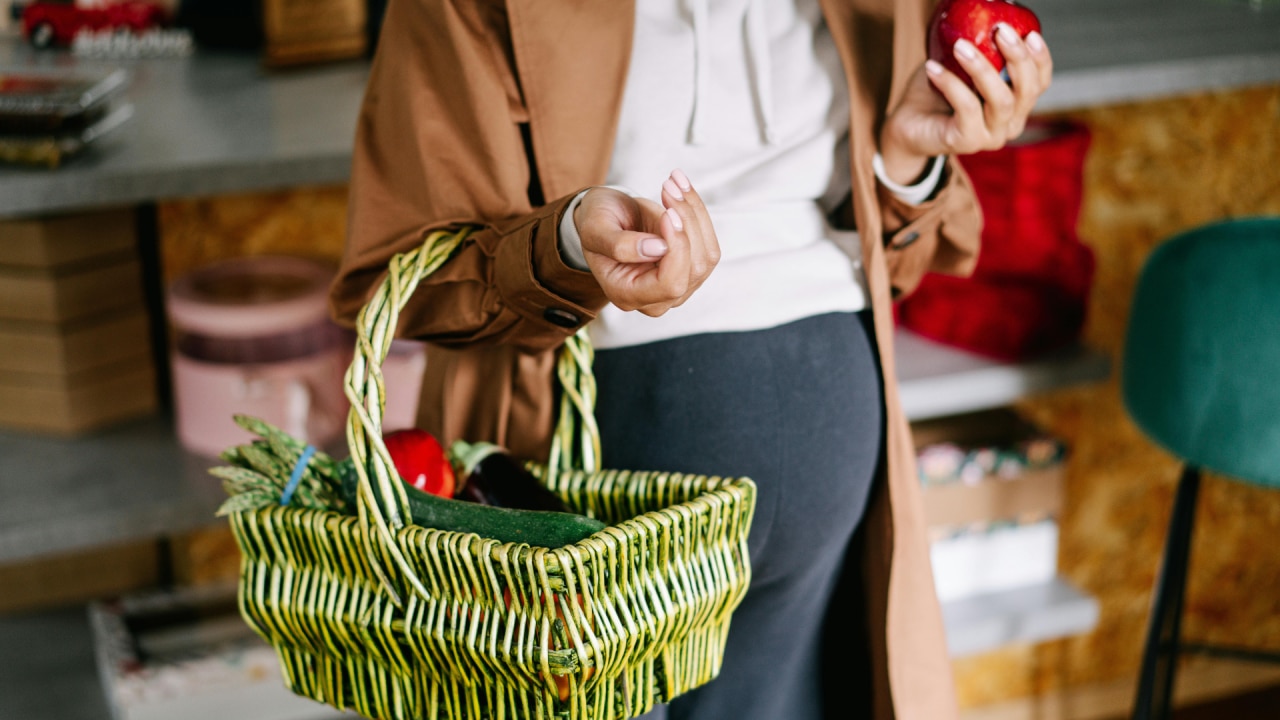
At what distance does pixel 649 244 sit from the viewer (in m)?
0.64

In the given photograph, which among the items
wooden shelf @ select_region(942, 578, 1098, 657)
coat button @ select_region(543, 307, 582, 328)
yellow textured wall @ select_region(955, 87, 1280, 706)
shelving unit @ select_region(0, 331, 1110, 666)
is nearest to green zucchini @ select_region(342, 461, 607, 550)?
coat button @ select_region(543, 307, 582, 328)

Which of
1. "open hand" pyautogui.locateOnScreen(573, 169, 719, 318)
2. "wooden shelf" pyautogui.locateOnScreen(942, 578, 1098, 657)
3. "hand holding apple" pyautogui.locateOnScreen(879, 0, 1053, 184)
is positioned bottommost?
"wooden shelf" pyautogui.locateOnScreen(942, 578, 1098, 657)

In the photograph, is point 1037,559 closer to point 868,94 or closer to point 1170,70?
point 1170,70

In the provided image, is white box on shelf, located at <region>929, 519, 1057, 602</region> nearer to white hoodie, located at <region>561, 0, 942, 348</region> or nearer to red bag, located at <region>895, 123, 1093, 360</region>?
red bag, located at <region>895, 123, 1093, 360</region>

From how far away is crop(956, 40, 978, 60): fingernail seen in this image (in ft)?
2.55

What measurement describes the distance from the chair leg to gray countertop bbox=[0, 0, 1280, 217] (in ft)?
1.63

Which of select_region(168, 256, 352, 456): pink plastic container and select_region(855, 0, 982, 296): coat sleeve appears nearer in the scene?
select_region(855, 0, 982, 296): coat sleeve

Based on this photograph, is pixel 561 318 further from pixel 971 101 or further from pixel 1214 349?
pixel 1214 349

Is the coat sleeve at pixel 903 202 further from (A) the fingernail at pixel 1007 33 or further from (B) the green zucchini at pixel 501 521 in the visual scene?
(B) the green zucchini at pixel 501 521

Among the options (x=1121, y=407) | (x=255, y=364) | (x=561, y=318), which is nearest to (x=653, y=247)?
(x=561, y=318)

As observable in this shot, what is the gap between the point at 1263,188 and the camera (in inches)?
73.0

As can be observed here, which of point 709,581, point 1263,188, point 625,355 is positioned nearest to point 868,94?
point 625,355

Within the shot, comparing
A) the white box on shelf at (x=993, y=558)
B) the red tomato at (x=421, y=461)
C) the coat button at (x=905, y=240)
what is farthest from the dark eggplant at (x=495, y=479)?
the white box on shelf at (x=993, y=558)

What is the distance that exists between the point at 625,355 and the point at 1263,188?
4.64 feet
